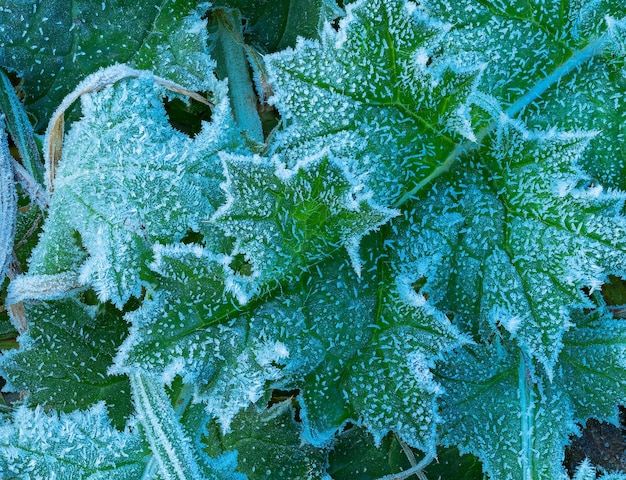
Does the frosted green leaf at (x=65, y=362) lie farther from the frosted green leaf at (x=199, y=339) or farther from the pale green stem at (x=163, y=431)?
the frosted green leaf at (x=199, y=339)

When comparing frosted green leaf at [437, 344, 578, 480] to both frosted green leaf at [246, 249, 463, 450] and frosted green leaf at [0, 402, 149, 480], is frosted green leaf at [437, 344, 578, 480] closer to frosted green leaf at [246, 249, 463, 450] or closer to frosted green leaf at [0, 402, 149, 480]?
frosted green leaf at [246, 249, 463, 450]

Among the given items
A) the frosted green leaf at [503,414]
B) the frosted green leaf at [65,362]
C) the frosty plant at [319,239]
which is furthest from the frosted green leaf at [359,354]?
the frosted green leaf at [65,362]

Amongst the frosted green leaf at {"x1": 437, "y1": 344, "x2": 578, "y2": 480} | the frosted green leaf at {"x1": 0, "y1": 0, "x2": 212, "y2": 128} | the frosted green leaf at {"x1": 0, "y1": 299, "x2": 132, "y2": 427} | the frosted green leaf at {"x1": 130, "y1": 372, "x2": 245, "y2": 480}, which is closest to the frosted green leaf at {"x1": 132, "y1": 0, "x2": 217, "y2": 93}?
the frosted green leaf at {"x1": 0, "y1": 0, "x2": 212, "y2": 128}

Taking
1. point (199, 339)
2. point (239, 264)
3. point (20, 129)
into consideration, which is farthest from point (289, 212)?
point (20, 129)

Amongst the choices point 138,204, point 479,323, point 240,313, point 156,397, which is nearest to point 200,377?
point 240,313

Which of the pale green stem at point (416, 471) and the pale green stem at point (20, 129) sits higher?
the pale green stem at point (20, 129)
